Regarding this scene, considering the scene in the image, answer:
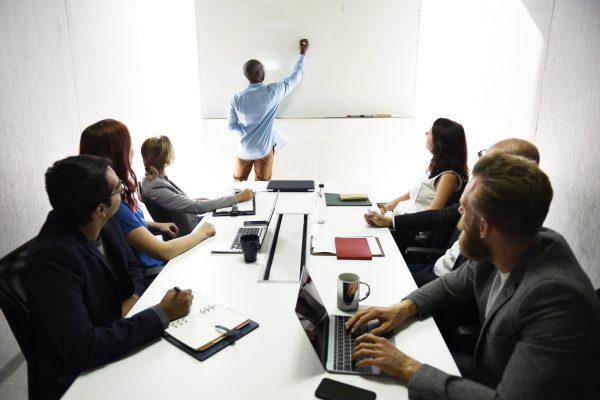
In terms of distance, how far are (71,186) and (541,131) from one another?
2504 mm

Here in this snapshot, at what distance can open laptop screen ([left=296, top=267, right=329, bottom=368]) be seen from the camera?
120 centimetres

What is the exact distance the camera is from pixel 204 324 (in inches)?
54.0

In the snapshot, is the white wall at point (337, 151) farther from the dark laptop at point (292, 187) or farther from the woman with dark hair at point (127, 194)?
the woman with dark hair at point (127, 194)

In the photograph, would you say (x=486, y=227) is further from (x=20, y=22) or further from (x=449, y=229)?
(x=20, y=22)

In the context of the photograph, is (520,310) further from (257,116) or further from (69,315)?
(257,116)

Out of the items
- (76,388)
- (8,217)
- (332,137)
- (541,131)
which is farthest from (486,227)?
(332,137)

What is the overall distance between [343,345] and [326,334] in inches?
2.5

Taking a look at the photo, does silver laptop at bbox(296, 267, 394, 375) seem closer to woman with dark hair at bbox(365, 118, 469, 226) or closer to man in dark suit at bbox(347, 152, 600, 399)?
man in dark suit at bbox(347, 152, 600, 399)

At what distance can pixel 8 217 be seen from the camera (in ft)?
7.16

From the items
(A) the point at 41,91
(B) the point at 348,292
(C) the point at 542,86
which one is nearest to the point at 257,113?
(A) the point at 41,91

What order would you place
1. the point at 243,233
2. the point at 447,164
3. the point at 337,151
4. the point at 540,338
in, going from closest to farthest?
1. the point at 540,338
2. the point at 243,233
3. the point at 447,164
4. the point at 337,151

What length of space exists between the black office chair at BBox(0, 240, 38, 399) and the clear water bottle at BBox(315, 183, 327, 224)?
1478 mm

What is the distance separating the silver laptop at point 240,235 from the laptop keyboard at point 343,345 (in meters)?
0.75

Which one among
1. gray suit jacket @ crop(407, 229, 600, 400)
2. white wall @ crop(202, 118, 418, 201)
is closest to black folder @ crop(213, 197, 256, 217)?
gray suit jacket @ crop(407, 229, 600, 400)
